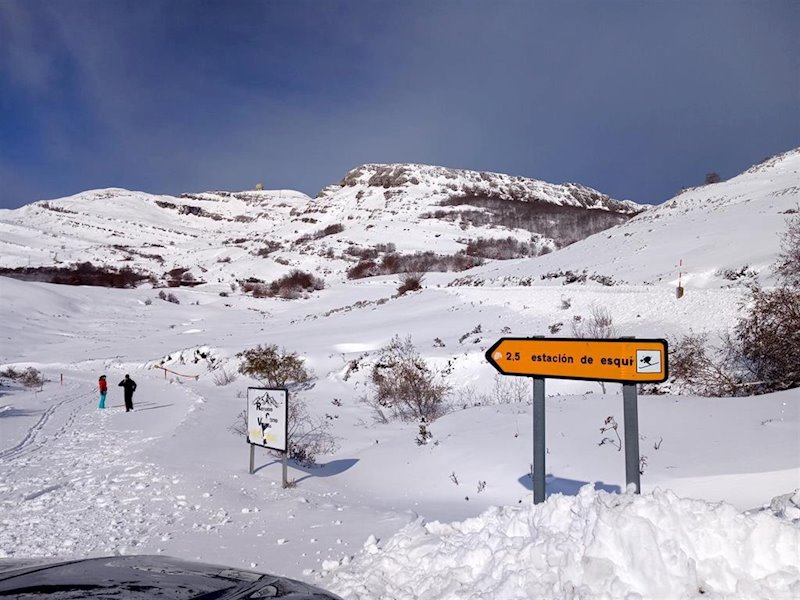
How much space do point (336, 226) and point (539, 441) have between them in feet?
366

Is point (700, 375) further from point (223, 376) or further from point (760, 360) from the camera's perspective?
point (223, 376)

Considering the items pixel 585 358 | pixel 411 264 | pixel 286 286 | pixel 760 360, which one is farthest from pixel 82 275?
pixel 585 358

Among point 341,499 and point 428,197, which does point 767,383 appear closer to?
point 341,499

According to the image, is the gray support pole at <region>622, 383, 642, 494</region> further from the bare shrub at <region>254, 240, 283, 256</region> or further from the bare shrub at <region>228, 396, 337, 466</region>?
the bare shrub at <region>254, 240, 283, 256</region>

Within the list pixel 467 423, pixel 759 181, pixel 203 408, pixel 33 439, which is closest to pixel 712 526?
pixel 467 423

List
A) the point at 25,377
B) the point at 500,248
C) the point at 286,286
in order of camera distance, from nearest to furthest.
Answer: the point at 25,377
the point at 286,286
the point at 500,248

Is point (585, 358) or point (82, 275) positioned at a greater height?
point (82, 275)

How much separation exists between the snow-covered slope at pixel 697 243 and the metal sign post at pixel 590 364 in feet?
61.7

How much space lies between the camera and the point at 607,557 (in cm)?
315

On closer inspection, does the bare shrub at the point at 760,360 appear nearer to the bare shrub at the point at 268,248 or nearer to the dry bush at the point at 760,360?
the dry bush at the point at 760,360


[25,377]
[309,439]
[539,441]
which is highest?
[539,441]

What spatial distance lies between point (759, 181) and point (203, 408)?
47.0 metres

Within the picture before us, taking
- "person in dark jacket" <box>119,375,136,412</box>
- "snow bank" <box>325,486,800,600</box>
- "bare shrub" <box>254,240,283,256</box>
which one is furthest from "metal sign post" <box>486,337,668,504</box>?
"bare shrub" <box>254,240,283,256</box>

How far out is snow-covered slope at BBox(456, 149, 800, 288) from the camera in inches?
A: 894
